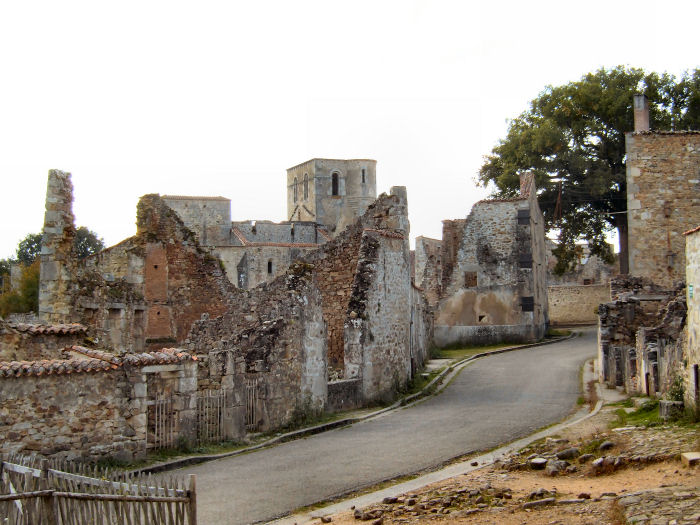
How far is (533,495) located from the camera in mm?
9945

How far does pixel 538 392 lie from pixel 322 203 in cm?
7858

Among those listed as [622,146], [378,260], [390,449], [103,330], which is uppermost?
[622,146]

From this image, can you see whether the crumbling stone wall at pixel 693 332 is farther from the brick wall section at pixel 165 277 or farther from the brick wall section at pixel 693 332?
the brick wall section at pixel 165 277

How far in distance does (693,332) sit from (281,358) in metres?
7.79

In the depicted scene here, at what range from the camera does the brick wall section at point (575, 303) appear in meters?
48.7

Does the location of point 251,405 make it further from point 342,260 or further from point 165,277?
point 165,277

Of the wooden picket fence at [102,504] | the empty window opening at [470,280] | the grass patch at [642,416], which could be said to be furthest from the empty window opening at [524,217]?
the wooden picket fence at [102,504]

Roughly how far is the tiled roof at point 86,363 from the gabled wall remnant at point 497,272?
76.2 ft

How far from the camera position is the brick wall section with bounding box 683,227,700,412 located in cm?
1334

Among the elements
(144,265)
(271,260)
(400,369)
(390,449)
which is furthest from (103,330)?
(271,260)

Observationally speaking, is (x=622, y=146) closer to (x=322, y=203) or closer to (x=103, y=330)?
(x=103, y=330)

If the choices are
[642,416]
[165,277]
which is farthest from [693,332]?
[165,277]

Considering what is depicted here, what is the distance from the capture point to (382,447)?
14.4 meters

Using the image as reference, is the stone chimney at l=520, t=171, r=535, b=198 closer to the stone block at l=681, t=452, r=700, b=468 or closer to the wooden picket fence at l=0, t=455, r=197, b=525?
the stone block at l=681, t=452, r=700, b=468
